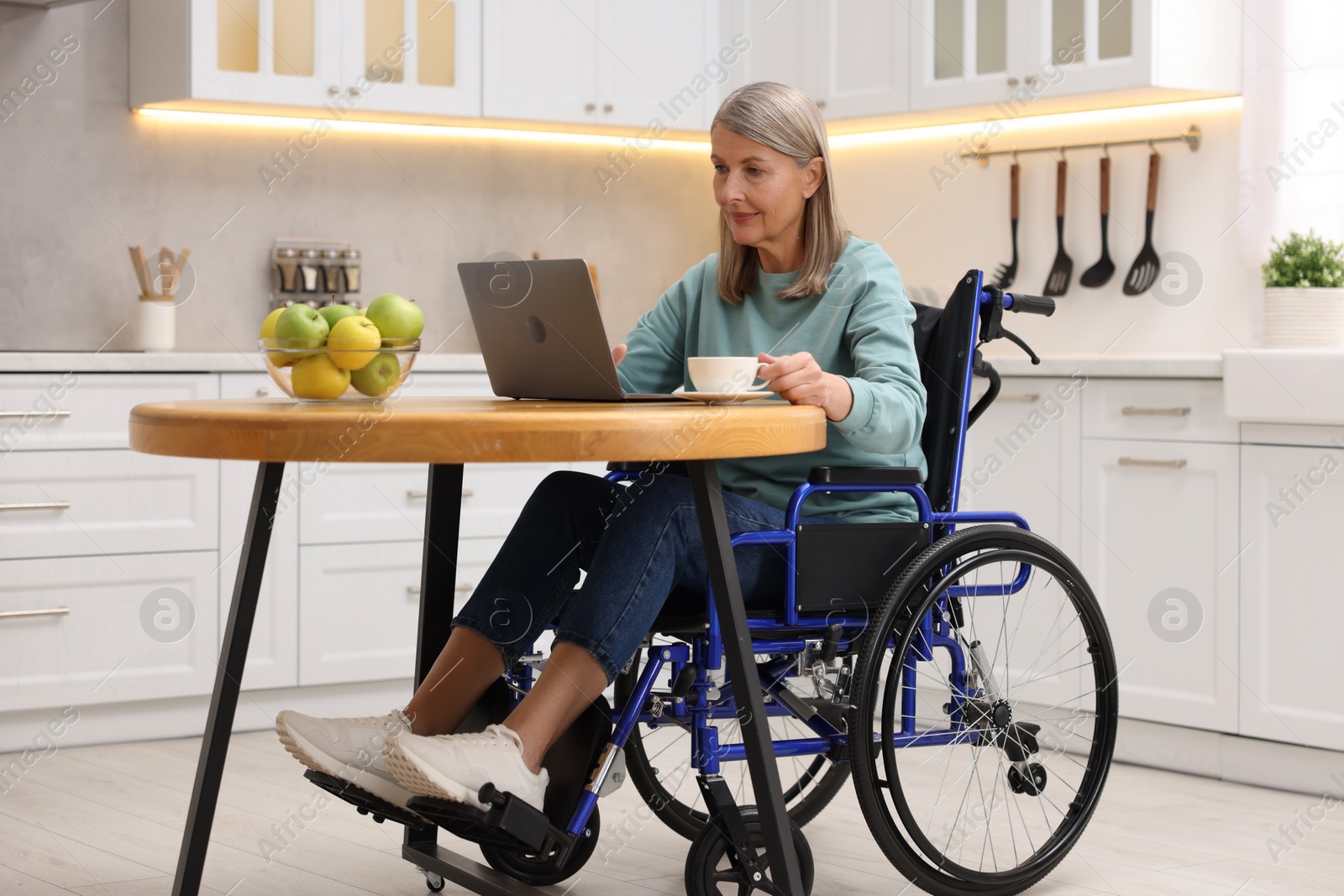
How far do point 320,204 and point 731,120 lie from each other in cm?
210

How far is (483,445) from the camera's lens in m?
A: 1.58

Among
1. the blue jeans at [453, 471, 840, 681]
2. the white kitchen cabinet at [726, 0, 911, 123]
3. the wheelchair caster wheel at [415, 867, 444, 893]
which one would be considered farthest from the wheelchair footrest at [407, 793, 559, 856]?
the white kitchen cabinet at [726, 0, 911, 123]

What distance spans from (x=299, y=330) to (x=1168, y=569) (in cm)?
198

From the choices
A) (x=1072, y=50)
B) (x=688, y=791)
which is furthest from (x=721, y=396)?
(x=1072, y=50)

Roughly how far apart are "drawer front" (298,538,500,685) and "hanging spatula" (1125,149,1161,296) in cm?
177

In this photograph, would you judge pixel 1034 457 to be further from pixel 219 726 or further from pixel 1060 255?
pixel 219 726

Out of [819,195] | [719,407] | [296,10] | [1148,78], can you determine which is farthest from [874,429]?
[296,10]

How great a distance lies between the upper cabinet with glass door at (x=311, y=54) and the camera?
11.7 feet

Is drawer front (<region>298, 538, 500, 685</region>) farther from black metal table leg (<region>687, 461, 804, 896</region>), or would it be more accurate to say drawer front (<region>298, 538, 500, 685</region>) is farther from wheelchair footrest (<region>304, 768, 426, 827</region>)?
black metal table leg (<region>687, 461, 804, 896</region>)

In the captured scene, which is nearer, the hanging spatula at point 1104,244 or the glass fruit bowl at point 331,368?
the glass fruit bowl at point 331,368

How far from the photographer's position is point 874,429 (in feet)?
6.48

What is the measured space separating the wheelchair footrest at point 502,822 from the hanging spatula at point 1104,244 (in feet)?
7.86

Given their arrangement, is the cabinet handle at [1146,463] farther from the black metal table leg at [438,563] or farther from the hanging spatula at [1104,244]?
the black metal table leg at [438,563]

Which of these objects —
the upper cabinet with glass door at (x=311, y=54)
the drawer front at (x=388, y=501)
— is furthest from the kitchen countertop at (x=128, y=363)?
the upper cabinet with glass door at (x=311, y=54)
